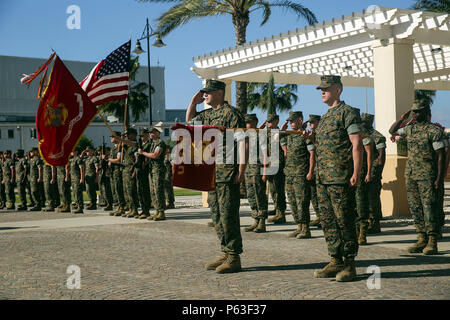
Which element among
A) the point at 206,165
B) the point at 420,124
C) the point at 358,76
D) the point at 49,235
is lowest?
the point at 49,235

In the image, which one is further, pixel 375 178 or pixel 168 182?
pixel 168 182

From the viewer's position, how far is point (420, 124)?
24.4 ft

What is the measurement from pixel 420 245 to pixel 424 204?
567 mm

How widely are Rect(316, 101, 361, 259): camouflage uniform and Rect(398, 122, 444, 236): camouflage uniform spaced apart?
193cm

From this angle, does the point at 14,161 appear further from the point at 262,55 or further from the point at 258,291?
the point at 258,291

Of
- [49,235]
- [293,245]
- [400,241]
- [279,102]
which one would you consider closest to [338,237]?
[293,245]

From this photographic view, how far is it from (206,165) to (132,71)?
106 feet

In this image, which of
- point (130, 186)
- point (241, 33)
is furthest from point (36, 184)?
point (241, 33)

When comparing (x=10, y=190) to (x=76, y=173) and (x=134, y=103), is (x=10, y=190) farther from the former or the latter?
(x=134, y=103)

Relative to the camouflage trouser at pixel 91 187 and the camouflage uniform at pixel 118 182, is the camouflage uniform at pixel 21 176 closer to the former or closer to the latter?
the camouflage trouser at pixel 91 187

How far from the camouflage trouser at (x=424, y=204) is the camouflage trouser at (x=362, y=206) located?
3.18 ft

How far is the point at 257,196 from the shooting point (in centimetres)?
1027

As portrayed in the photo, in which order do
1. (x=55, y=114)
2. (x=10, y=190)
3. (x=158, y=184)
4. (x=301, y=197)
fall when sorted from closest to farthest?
1. (x=301, y=197)
2. (x=55, y=114)
3. (x=158, y=184)
4. (x=10, y=190)

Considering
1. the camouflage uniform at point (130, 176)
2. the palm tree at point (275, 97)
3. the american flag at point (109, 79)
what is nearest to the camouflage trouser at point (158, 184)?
the camouflage uniform at point (130, 176)
